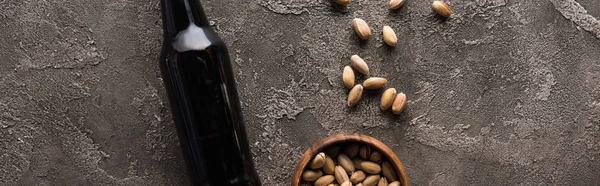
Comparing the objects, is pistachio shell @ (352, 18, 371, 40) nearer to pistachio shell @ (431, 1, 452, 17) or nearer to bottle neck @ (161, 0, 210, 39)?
pistachio shell @ (431, 1, 452, 17)

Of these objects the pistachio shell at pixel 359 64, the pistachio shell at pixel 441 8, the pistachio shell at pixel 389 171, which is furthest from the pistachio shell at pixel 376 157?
the pistachio shell at pixel 441 8

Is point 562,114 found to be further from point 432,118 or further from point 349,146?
point 349,146

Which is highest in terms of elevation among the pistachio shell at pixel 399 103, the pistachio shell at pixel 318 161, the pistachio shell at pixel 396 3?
the pistachio shell at pixel 396 3

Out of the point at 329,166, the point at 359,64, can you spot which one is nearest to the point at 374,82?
the point at 359,64

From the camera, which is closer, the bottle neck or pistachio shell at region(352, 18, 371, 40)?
the bottle neck

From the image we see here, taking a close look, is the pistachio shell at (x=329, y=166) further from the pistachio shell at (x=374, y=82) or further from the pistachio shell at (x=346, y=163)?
the pistachio shell at (x=374, y=82)

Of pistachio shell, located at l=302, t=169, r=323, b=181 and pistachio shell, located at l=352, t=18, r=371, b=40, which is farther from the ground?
pistachio shell, located at l=352, t=18, r=371, b=40

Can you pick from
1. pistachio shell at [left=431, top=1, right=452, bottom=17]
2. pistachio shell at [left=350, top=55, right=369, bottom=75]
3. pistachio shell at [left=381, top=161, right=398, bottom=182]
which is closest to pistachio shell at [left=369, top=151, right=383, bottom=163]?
pistachio shell at [left=381, top=161, right=398, bottom=182]
